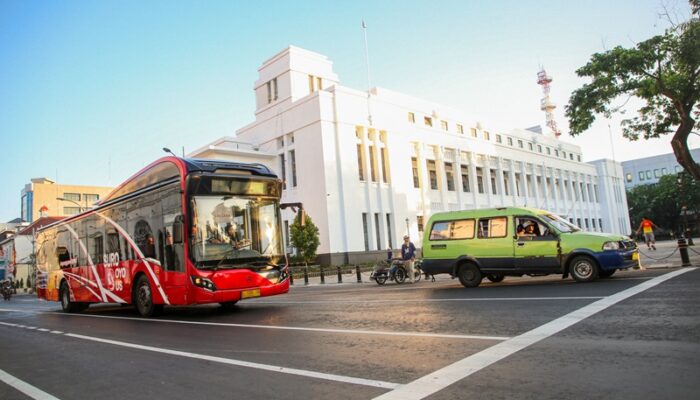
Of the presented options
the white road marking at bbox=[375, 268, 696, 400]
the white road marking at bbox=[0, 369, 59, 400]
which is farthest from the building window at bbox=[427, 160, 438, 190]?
the white road marking at bbox=[0, 369, 59, 400]

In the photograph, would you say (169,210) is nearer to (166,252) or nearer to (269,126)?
(166,252)

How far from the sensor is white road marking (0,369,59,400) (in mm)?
4723

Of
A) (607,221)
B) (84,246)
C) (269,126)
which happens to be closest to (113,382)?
(84,246)

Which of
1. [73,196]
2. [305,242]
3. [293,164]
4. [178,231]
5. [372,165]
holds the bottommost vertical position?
[178,231]

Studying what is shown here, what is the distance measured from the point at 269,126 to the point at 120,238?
3141cm

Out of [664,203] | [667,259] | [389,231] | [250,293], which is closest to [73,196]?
[389,231]

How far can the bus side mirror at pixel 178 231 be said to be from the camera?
9734 millimetres

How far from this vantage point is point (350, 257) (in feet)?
119

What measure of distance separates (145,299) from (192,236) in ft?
9.26

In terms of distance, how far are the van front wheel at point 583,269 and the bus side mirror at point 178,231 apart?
371 inches

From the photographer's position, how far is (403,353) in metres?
5.35

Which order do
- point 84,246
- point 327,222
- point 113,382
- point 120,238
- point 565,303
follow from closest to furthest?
point 113,382
point 565,303
point 120,238
point 84,246
point 327,222

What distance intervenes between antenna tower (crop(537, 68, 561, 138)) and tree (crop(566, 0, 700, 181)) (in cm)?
7489

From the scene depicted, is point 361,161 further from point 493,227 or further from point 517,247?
point 517,247
